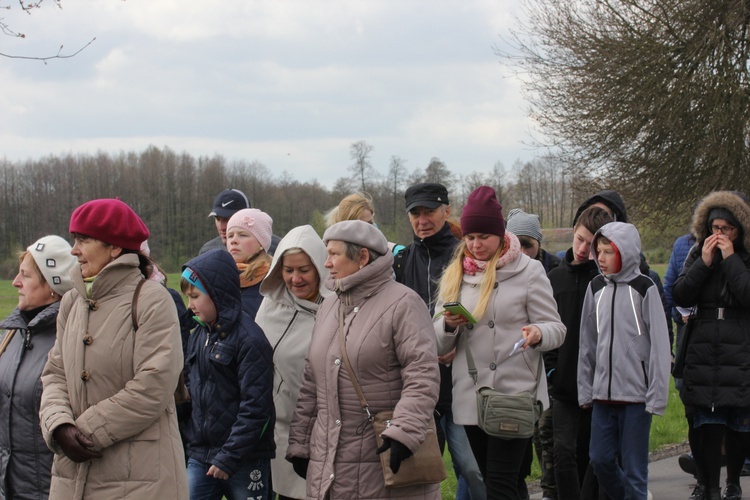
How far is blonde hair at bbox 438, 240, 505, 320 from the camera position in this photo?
489 centimetres

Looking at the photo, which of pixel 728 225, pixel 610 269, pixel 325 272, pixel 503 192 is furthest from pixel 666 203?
pixel 503 192

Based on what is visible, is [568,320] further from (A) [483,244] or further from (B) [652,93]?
(B) [652,93]

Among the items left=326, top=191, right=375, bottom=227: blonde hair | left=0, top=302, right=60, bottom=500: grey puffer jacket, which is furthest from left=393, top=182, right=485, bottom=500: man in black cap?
left=0, top=302, right=60, bottom=500: grey puffer jacket

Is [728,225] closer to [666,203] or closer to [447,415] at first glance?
[447,415]

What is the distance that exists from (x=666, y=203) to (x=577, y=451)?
12.0 metres

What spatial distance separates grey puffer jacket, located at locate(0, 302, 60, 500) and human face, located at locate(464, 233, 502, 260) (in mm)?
2418

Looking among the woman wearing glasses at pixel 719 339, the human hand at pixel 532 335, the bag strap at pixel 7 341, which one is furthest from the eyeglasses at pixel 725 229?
the bag strap at pixel 7 341

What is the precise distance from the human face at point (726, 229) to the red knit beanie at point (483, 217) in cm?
217

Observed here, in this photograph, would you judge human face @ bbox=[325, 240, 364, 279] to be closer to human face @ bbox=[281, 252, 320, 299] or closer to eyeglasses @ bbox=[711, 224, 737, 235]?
human face @ bbox=[281, 252, 320, 299]

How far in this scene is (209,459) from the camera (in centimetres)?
435

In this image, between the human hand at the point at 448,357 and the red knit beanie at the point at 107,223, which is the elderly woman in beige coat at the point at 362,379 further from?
the red knit beanie at the point at 107,223

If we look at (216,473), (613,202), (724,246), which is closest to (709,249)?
(724,246)

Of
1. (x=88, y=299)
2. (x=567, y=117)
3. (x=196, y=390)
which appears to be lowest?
(x=196, y=390)

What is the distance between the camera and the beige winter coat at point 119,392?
360 centimetres
